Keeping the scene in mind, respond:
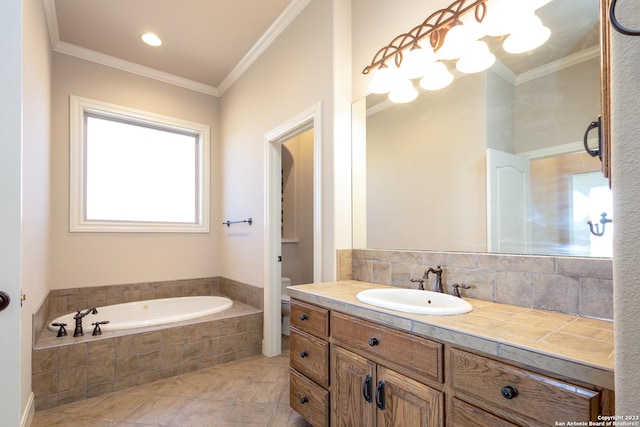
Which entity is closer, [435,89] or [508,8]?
[508,8]

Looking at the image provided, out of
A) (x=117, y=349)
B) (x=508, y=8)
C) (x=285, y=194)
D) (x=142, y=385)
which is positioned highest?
(x=508, y=8)

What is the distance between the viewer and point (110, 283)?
315 cm

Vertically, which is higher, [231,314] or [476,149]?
[476,149]

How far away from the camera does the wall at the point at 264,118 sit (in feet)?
7.29

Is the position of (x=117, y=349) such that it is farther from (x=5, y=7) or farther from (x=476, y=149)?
(x=476, y=149)

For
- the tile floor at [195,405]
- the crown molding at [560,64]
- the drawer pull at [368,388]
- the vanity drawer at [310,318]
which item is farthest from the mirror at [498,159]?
the tile floor at [195,405]

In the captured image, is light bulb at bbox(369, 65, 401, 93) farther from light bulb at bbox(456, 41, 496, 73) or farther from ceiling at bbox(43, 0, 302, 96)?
ceiling at bbox(43, 0, 302, 96)

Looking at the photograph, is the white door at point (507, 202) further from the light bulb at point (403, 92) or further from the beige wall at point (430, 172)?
the light bulb at point (403, 92)

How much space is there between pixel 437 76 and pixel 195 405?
2598 mm

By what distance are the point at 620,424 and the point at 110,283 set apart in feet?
12.2

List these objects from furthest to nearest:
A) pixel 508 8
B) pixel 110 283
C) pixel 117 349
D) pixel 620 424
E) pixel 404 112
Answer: pixel 110 283, pixel 117 349, pixel 404 112, pixel 508 8, pixel 620 424

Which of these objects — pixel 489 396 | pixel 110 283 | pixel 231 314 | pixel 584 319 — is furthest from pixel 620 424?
pixel 110 283

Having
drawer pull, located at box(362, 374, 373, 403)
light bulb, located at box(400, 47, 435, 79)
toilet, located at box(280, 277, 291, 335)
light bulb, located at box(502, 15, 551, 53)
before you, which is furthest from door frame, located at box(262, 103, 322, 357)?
light bulb, located at box(502, 15, 551, 53)

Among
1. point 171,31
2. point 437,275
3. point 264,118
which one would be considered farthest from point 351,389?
point 171,31
